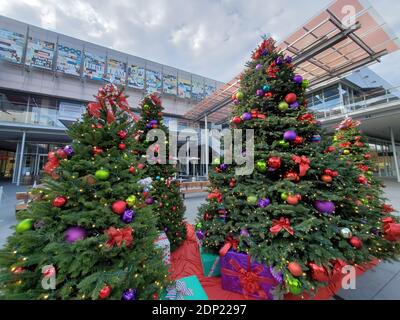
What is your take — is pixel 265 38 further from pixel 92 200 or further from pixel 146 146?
pixel 92 200

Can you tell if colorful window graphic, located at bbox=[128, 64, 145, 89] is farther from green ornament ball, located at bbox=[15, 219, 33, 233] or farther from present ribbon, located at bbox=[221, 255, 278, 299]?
present ribbon, located at bbox=[221, 255, 278, 299]

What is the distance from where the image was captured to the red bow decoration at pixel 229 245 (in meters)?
2.11

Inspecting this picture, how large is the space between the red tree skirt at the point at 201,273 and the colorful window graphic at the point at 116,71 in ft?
53.3

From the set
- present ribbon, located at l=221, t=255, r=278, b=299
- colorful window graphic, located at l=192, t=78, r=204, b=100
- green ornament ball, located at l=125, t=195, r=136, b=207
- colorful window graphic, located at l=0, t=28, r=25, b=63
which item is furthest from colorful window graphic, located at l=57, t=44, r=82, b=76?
present ribbon, located at l=221, t=255, r=278, b=299

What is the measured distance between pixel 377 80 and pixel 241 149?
71.9 ft

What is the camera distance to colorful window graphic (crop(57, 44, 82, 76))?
1348 centimetres

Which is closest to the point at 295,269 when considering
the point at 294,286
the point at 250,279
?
the point at 294,286

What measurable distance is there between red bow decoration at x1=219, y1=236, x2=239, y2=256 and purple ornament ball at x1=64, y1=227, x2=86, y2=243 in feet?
5.17

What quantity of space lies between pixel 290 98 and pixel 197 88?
18.9m

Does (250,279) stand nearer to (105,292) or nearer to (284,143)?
(105,292)

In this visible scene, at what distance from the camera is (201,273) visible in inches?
99.4
